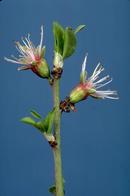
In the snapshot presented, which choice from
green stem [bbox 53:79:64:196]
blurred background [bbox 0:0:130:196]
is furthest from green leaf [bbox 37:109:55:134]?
blurred background [bbox 0:0:130:196]

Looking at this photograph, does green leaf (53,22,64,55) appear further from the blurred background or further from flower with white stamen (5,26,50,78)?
the blurred background

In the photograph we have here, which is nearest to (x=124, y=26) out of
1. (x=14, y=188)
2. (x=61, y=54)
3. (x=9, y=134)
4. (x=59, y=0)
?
(x=59, y=0)

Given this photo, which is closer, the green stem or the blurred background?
the green stem

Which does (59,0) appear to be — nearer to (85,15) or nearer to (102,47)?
Answer: (85,15)

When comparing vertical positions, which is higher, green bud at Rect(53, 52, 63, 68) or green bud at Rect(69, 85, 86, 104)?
green bud at Rect(53, 52, 63, 68)

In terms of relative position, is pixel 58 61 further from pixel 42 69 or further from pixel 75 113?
pixel 75 113

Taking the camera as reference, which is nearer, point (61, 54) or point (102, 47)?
point (61, 54)


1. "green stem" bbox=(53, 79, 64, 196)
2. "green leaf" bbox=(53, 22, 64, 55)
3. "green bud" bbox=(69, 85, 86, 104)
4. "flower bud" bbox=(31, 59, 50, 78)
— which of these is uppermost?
"green leaf" bbox=(53, 22, 64, 55)

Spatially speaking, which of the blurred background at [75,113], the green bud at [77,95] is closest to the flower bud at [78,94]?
the green bud at [77,95]
